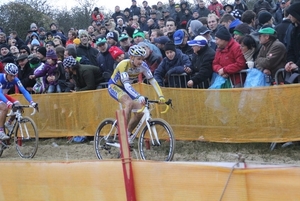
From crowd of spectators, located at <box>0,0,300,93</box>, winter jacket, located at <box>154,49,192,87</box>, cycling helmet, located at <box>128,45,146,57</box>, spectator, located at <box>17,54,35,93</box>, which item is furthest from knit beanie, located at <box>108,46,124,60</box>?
spectator, located at <box>17,54,35,93</box>

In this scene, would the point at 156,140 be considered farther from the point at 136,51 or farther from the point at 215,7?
the point at 215,7

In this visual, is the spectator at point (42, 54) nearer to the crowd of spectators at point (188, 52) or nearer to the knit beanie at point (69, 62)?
the crowd of spectators at point (188, 52)

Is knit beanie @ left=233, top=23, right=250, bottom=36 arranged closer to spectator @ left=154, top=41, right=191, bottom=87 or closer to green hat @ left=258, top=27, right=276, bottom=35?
spectator @ left=154, top=41, right=191, bottom=87

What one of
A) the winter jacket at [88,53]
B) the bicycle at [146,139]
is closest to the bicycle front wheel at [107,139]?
the bicycle at [146,139]

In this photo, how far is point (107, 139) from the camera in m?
9.52

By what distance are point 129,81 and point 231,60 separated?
6.21ft

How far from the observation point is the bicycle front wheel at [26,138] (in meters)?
10.8

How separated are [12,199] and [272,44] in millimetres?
5015

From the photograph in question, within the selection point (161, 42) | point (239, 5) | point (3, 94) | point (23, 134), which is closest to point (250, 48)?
point (161, 42)

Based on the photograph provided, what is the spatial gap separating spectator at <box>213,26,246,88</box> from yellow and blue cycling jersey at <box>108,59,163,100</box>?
1.30 m

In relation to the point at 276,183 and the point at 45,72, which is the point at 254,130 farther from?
the point at 45,72

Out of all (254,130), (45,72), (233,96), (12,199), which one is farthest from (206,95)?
(45,72)

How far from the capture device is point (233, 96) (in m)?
8.79

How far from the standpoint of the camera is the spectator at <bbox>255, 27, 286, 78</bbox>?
8.45 meters
